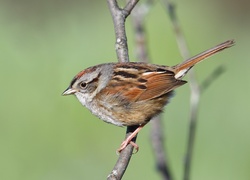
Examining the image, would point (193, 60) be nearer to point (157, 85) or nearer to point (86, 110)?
point (157, 85)

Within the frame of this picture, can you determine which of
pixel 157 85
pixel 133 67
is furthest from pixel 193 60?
pixel 133 67

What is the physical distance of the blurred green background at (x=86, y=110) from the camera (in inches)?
324

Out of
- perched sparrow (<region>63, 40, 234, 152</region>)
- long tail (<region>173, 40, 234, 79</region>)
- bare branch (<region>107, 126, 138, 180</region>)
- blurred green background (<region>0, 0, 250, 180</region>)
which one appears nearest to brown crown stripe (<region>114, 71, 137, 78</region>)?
perched sparrow (<region>63, 40, 234, 152</region>)

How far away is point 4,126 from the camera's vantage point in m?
9.05

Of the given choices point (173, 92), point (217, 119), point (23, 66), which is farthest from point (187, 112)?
point (173, 92)

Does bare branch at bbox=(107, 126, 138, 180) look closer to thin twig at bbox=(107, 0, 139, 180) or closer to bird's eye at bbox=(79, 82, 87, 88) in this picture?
thin twig at bbox=(107, 0, 139, 180)

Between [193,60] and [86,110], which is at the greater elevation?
[193,60]

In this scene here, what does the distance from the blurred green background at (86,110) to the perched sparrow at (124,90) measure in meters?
2.16

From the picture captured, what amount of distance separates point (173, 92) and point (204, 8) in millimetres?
6002

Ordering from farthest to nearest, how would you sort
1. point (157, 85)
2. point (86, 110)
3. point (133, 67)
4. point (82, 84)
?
point (86, 110)
point (157, 85)
point (82, 84)
point (133, 67)

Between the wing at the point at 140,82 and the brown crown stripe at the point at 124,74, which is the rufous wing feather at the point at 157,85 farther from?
the brown crown stripe at the point at 124,74

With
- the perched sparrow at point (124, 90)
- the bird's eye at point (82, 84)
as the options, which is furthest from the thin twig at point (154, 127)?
the bird's eye at point (82, 84)

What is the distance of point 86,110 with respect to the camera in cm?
913

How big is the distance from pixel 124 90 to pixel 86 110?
3.70 metres
